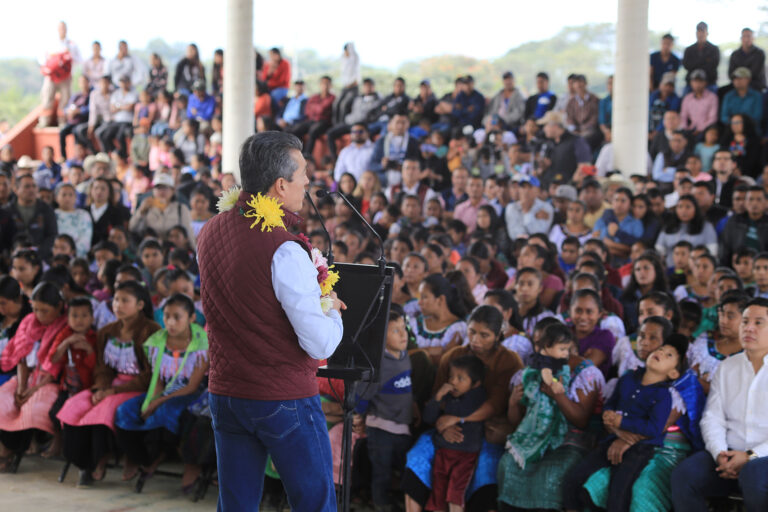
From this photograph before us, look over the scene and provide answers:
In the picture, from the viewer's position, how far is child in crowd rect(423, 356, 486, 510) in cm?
439

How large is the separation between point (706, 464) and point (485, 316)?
1.24m

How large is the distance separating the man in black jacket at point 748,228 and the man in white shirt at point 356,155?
501 centimetres

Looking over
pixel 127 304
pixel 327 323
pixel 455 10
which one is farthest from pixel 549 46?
pixel 327 323

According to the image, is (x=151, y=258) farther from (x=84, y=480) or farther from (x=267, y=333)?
(x=267, y=333)

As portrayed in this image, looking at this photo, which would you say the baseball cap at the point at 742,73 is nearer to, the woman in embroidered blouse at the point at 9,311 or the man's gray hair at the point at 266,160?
the woman in embroidered blouse at the point at 9,311

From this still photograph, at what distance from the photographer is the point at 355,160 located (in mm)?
11430

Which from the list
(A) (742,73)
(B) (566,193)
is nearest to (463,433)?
(B) (566,193)

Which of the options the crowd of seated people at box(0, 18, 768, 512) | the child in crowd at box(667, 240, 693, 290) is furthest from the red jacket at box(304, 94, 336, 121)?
the child in crowd at box(667, 240, 693, 290)

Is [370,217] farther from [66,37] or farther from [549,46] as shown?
[549,46]

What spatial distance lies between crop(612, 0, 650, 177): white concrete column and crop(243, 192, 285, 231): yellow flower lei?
331 inches

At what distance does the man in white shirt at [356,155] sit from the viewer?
11.4m

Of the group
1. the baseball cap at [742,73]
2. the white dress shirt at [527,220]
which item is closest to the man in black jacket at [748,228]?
the white dress shirt at [527,220]

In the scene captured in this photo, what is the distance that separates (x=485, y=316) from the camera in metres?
4.57

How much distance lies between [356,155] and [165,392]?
263 inches
